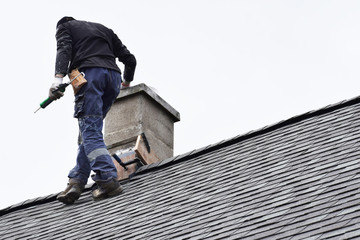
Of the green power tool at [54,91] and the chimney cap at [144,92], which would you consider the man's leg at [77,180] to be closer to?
the green power tool at [54,91]

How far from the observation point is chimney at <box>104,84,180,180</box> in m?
10.4

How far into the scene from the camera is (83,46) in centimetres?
934

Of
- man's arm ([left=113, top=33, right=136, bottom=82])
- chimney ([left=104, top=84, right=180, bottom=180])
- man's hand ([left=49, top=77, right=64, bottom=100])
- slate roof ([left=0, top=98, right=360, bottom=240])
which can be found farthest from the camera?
chimney ([left=104, top=84, right=180, bottom=180])

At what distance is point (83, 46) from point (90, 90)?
0.54 meters

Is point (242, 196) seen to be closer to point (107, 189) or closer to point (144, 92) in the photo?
point (107, 189)

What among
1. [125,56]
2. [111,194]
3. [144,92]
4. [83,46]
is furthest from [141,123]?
[111,194]

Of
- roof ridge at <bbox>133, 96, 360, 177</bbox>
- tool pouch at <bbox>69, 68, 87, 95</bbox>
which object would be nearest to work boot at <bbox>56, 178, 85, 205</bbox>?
roof ridge at <bbox>133, 96, 360, 177</bbox>

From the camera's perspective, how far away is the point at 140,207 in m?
8.28

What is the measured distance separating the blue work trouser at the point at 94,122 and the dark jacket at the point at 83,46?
0.36 ft

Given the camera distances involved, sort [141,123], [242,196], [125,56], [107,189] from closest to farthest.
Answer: [242,196] < [107,189] < [125,56] < [141,123]

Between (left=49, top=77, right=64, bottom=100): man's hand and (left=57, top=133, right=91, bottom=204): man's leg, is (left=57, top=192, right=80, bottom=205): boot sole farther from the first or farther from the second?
(left=49, top=77, right=64, bottom=100): man's hand

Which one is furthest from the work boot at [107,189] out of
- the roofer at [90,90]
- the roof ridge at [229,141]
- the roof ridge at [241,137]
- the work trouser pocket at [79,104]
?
the work trouser pocket at [79,104]

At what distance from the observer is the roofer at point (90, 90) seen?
8898 mm

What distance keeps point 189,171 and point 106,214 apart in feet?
3.15
